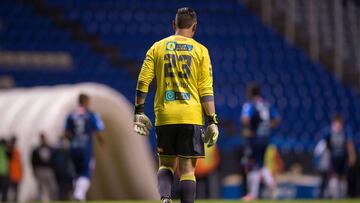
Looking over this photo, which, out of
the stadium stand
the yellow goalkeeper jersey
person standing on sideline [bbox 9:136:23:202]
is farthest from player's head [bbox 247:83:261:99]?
the stadium stand

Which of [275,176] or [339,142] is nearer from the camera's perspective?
[339,142]

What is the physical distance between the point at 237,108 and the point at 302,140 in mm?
2019

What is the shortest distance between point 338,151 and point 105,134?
554cm

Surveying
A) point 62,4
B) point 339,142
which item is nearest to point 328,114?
point 339,142

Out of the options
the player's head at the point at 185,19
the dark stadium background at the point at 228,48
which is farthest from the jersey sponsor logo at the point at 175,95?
the dark stadium background at the point at 228,48

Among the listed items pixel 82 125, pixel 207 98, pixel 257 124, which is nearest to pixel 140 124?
pixel 207 98

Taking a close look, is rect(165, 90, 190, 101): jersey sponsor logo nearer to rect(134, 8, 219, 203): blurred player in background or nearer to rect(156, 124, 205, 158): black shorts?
rect(134, 8, 219, 203): blurred player in background

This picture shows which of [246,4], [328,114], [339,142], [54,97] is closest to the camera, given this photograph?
[54,97]

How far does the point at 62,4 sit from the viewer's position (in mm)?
31484

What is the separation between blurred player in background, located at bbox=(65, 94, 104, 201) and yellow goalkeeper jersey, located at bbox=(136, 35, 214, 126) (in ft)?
24.3

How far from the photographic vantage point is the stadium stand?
1118 inches

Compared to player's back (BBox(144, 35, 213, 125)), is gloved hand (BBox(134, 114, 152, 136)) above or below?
below

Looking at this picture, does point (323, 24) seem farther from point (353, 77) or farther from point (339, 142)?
point (339, 142)

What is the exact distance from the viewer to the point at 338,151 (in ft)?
73.0
